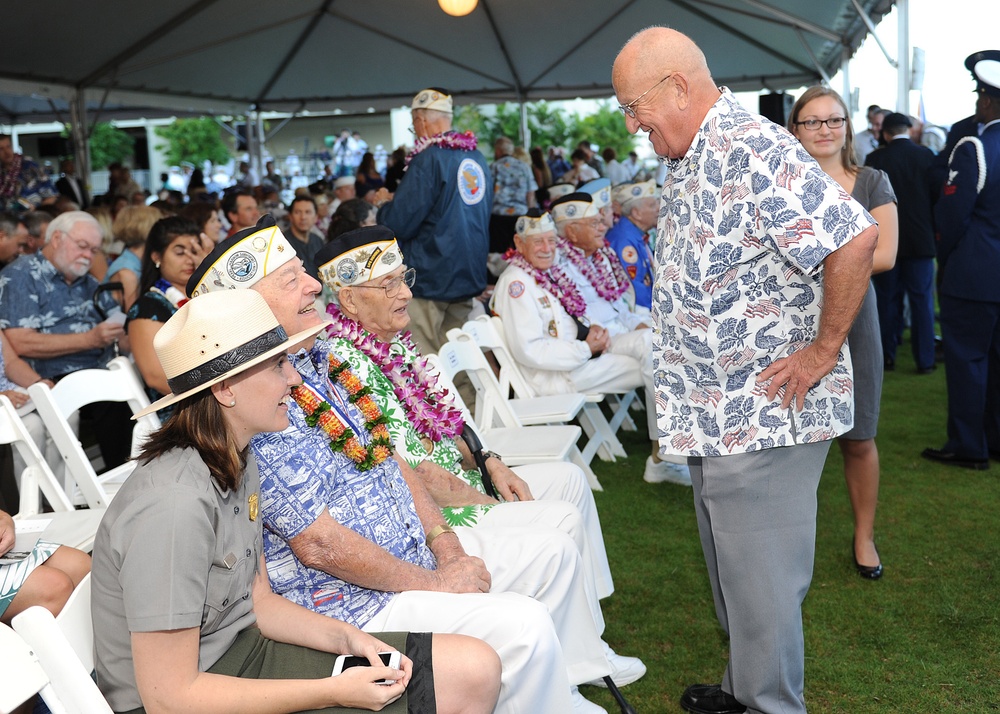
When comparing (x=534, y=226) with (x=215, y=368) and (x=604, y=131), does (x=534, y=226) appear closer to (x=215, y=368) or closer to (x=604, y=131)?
(x=215, y=368)

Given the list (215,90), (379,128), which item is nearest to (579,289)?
(215,90)

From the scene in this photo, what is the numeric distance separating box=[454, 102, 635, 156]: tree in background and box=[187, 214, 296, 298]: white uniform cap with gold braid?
2651 centimetres

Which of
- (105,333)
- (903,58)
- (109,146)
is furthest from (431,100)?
(109,146)

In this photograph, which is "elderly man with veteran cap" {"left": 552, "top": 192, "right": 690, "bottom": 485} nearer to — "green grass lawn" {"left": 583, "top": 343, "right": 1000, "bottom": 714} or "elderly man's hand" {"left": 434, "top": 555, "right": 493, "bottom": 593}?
"green grass lawn" {"left": 583, "top": 343, "right": 1000, "bottom": 714}

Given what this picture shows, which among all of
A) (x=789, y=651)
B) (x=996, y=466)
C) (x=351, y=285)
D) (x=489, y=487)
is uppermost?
(x=351, y=285)

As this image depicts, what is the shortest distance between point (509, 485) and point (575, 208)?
3201 mm

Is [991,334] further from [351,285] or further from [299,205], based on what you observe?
[299,205]

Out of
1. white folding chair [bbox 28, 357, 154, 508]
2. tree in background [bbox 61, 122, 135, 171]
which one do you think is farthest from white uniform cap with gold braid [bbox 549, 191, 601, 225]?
tree in background [bbox 61, 122, 135, 171]

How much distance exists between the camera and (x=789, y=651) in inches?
92.4

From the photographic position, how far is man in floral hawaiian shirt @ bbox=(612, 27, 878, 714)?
6.79 ft

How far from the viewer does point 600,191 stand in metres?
6.39

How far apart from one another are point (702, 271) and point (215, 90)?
13.2m

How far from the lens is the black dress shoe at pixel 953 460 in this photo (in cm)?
496

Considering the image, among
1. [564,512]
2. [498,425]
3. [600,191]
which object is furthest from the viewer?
[600,191]
